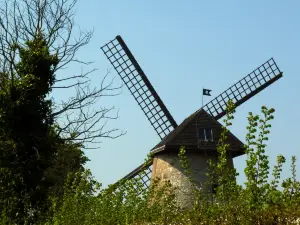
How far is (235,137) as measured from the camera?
2308 centimetres

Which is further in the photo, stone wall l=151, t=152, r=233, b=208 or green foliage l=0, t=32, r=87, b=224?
stone wall l=151, t=152, r=233, b=208

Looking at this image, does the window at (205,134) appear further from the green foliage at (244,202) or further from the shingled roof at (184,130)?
the green foliage at (244,202)

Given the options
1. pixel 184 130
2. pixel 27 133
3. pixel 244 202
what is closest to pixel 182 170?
pixel 184 130

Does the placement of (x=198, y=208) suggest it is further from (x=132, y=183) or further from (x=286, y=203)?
(x=132, y=183)

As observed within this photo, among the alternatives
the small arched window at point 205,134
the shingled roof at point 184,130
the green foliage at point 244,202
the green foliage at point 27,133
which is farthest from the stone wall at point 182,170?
the green foliage at point 244,202

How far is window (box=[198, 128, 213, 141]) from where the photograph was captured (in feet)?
73.8

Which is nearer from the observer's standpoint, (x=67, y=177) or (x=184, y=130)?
(x=67, y=177)

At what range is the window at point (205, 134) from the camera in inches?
886

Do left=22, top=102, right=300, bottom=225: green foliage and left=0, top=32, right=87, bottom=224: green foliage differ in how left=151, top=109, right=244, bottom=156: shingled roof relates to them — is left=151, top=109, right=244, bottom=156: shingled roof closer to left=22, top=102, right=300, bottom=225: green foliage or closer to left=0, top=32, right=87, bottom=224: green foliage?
left=0, top=32, right=87, bottom=224: green foliage

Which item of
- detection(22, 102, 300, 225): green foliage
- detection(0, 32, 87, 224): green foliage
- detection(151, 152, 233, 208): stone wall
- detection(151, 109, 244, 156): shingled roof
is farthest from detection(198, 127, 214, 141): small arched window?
detection(22, 102, 300, 225): green foliage

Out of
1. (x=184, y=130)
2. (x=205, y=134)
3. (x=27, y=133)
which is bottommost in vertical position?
(x=27, y=133)

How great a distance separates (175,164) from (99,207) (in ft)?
43.3

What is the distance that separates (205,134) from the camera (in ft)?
74.3

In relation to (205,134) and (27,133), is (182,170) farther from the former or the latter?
(27,133)
